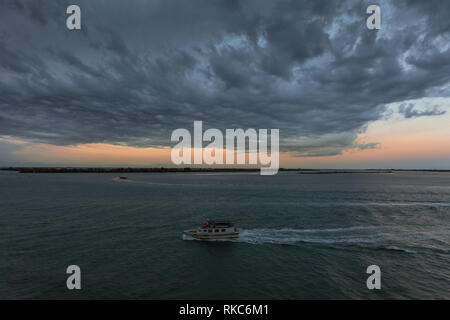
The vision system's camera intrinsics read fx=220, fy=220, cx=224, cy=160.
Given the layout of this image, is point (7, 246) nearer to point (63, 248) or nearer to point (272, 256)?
point (63, 248)

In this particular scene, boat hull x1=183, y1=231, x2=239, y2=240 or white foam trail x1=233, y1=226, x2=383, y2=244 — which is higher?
boat hull x1=183, y1=231, x2=239, y2=240

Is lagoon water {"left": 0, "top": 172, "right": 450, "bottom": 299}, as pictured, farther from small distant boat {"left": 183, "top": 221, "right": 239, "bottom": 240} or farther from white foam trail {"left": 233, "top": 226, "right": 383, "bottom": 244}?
small distant boat {"left": 183, "top": 221, "right": 239, "bottom": 240}

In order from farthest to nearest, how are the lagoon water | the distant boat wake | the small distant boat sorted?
the small distant boat < the distant boat wake < the lagoon water

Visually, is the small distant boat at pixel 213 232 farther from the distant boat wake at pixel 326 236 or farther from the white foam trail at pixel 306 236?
the white foam trail at pixel 306 236

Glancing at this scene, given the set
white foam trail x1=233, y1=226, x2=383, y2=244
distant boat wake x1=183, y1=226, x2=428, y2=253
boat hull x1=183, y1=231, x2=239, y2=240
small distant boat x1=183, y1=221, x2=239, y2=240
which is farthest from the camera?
small distant boat x1=183, y1=221, x2=239, y2=240

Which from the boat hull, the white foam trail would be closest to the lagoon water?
the white foam trail

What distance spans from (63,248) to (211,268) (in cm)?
2253

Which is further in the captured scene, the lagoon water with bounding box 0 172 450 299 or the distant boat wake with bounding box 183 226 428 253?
the distant boat wake with bounding box 183 226 428 253

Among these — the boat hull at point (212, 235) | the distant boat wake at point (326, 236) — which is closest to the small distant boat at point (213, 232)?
the boat hull at point (212, 235)

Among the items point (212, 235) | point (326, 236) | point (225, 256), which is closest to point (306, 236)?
point (326, 236)

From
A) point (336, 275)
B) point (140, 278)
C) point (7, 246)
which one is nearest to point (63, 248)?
point (7, 246)

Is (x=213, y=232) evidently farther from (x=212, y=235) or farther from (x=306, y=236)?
(x=306, y=236)

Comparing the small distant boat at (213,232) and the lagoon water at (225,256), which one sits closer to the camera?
the lagoon water at (225,256)

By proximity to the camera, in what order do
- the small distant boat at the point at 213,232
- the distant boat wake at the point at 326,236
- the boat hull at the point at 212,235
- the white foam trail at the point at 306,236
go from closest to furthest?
1. the distant boat wake at the point at 326,236
2. the white foam trail at the point at 306,236
3. the boat hull at the point at 212,235
4. the small distant boat at the point at 213,232
